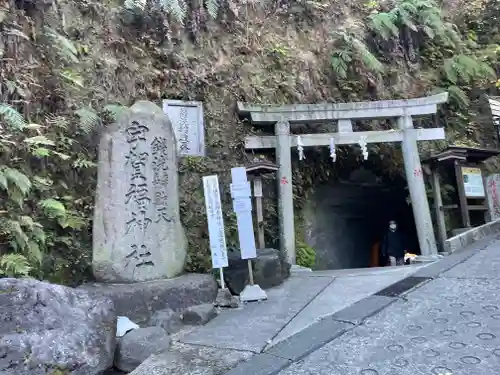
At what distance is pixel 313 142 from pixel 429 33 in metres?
5.13

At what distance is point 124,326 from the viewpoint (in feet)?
16.0

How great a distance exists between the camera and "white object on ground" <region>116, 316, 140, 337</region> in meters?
4.77

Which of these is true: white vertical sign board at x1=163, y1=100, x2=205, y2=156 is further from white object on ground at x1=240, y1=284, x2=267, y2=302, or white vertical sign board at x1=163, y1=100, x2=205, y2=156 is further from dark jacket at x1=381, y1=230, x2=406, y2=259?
dark jacket at x1=381, y1=230, x2=406, y2=259

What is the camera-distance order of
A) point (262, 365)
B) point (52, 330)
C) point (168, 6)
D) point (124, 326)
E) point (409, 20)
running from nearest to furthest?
point (52, 330) < point (262, 365) < point (124, 326) < point (168, 6) < point (409, 20)

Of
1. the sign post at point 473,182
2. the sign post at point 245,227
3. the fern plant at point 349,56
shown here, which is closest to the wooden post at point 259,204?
the sign post at point 245,227

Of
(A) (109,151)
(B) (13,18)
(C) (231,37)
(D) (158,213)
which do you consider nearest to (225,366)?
(D) (158,213)

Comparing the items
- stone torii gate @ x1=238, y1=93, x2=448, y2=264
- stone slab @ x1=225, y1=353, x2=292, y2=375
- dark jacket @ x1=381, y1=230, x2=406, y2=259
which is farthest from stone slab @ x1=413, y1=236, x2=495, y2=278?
stone slab @ x1=225, y1=353, x2=292, y2=375

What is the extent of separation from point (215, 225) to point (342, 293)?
6.81ft

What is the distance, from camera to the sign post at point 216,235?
19.7 ft

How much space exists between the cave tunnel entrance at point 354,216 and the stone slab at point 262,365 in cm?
607

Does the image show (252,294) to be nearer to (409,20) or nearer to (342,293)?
(342,293)

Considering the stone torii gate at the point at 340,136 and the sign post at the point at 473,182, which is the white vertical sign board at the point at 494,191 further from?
the stone torii gate at the point at 340,136

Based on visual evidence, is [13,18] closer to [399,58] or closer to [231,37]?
[231,37]

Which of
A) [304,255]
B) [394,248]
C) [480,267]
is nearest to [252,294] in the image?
[304,255]
